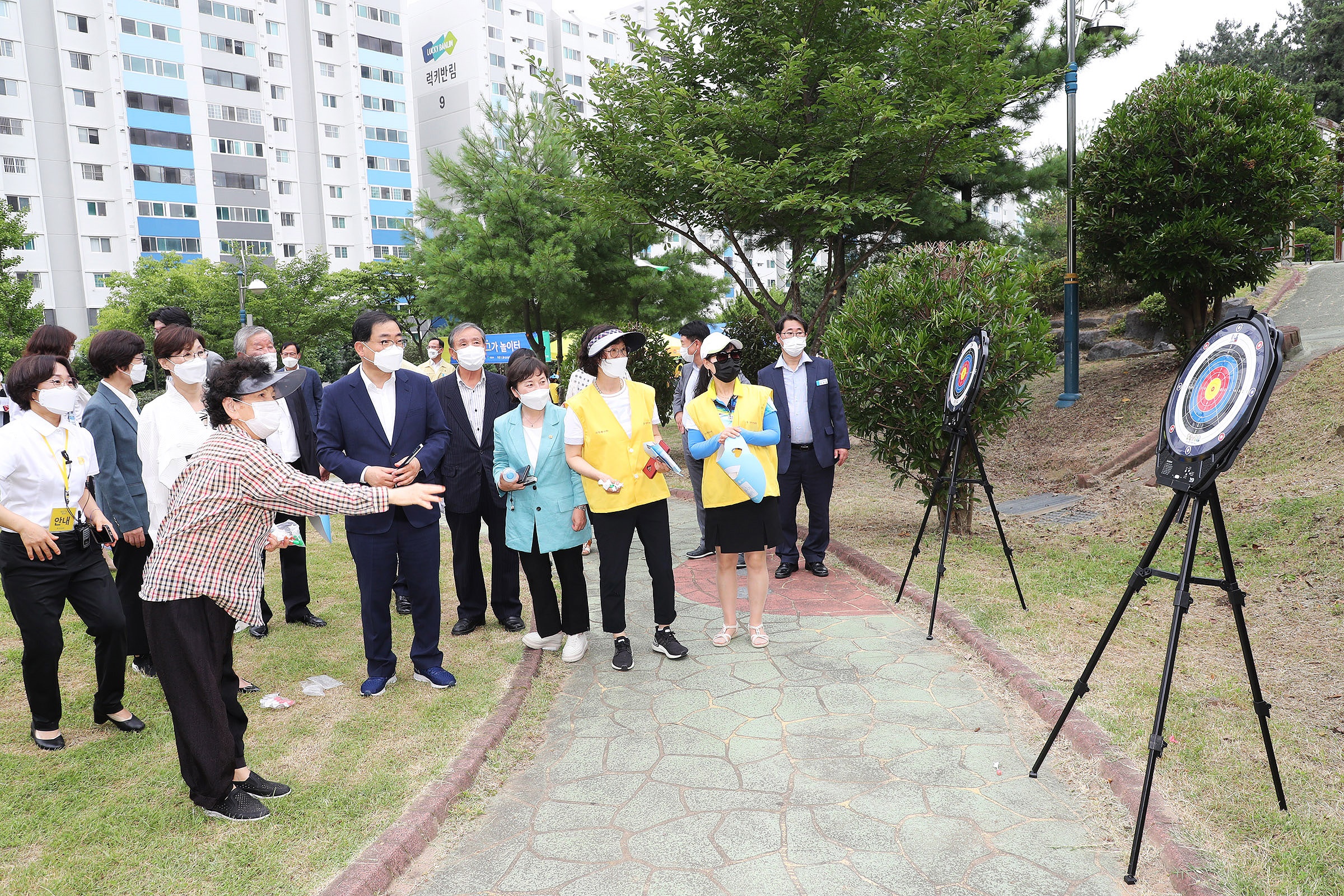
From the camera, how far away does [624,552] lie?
210 inches

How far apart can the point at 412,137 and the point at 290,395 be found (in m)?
58.6

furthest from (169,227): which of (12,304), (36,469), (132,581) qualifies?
(36,469)

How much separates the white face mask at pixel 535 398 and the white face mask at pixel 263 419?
176 cm

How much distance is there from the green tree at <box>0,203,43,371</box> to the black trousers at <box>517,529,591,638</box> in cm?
2510

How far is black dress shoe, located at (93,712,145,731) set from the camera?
4539mm

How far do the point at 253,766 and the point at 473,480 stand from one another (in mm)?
2352

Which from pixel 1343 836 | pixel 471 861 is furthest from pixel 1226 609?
pixel 471 861

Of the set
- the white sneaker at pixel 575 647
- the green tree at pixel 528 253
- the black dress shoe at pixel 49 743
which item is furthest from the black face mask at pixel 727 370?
the green tree at pixel 528 253

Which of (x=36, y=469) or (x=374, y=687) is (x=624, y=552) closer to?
(x=374, y=687)

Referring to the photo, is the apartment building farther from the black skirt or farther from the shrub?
the black skirt

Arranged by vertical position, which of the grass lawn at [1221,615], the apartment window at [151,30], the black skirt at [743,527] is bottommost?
the grass lawn at [1221,615]

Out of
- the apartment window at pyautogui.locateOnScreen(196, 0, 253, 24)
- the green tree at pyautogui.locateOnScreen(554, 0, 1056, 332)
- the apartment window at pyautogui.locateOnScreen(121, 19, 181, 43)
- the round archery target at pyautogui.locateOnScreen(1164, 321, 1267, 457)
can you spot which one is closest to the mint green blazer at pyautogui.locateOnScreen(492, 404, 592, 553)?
the round archery target at pyautogui.locateOnScreen(1164, 321, 1267, 457)

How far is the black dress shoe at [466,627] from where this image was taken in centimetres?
605

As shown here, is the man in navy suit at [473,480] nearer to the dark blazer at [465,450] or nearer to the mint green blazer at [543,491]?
the dark blazer at [465,450]
